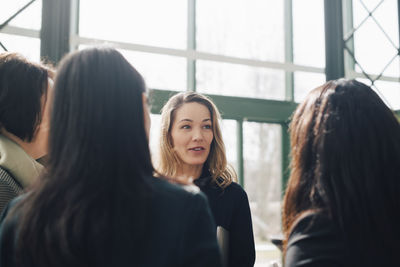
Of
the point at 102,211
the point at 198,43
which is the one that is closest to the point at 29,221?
the point at 102,211

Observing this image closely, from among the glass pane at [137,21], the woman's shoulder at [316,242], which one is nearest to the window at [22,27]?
the glass pane at [137,21]

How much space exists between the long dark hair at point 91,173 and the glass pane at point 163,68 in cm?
296

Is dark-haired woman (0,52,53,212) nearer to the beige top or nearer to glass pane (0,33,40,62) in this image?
the beige top

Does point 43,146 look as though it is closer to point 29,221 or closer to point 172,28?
point 29,221

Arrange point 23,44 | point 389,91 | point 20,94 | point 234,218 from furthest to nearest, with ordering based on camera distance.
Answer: point 389,91
point 23,44
point 234,218
point 20,94

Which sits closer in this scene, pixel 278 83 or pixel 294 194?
pixel 294 194

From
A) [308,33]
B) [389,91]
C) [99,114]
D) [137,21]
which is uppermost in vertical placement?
[308,33]

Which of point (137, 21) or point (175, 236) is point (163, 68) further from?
point (175, 236)

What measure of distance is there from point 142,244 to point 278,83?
190 inches

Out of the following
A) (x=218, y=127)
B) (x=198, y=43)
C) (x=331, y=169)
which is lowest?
(x=331, y=169)

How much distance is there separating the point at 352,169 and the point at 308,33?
415 centimetres

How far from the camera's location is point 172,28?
4.00m

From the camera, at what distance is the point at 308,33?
4.81 m

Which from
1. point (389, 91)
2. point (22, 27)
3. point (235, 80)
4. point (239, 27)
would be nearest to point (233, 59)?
point (235, 80)
